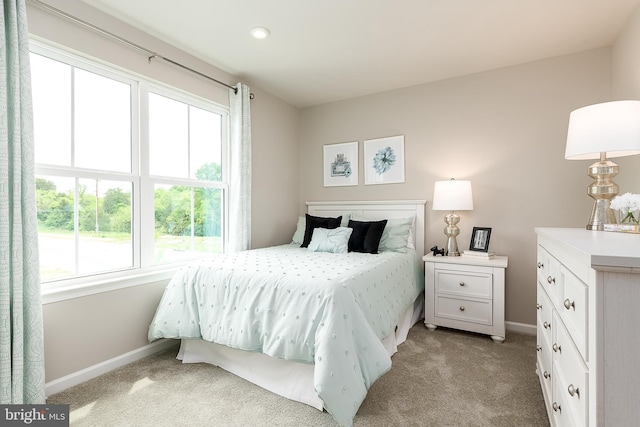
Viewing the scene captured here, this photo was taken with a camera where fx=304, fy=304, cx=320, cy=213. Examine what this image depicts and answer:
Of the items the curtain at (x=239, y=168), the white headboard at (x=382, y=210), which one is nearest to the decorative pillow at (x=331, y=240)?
the white headboard at (x=382, y=210)

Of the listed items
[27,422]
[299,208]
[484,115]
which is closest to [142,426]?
[27,422]

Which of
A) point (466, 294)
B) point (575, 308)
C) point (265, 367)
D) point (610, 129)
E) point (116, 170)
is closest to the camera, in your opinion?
point (575, 308)

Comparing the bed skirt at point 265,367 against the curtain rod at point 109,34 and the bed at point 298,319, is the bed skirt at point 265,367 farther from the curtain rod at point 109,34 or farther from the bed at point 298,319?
the curtain rod at point 109,34

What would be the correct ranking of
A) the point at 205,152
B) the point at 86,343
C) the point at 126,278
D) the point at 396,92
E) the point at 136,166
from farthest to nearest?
the point at 396,92, the point at 205,152, the point at 136,166, the point at 126,278, the point at 86,343

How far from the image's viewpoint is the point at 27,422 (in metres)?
1.36

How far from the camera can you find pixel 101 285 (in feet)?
6.95

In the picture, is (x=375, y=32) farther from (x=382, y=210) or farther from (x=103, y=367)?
(x=103, y=367)

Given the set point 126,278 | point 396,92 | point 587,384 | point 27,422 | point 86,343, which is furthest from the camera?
point 396,92

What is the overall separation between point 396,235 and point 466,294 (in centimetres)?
83

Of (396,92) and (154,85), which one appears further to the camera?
(396,92)

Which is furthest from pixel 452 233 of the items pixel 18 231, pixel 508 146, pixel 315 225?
pixel 18 231

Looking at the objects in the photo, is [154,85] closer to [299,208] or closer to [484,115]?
[299,208]

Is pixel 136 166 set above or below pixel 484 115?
below

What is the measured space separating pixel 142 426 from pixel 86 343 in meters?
0.84
